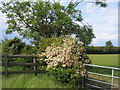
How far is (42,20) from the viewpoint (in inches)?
413

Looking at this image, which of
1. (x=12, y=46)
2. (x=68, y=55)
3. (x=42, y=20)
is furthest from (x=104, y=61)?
(x=68, y=55)

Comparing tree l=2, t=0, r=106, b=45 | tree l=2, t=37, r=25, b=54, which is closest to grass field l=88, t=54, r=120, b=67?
tree l=2, t=0, r=106, b=45

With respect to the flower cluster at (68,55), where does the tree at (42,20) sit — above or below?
above

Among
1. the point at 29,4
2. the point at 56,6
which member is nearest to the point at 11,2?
the point at 29,4

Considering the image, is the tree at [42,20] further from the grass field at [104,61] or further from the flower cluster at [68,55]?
the flower cluster at [68,55]

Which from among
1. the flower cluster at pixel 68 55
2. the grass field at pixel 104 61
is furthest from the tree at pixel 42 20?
the flower cluster at pixel 68 55

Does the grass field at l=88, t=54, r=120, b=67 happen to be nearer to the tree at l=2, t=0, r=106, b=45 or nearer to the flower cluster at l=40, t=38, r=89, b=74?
the tree at l=2, t=0, r=106, b=45

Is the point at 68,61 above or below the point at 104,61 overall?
above

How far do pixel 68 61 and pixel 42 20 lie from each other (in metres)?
5.66

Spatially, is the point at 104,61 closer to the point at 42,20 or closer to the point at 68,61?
the point at 42,20

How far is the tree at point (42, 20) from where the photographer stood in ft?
33.3

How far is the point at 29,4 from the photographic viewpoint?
10680 millimetres

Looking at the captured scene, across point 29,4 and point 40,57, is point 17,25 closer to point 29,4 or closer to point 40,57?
point 29,4

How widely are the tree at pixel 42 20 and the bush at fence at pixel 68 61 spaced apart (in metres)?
4.18
